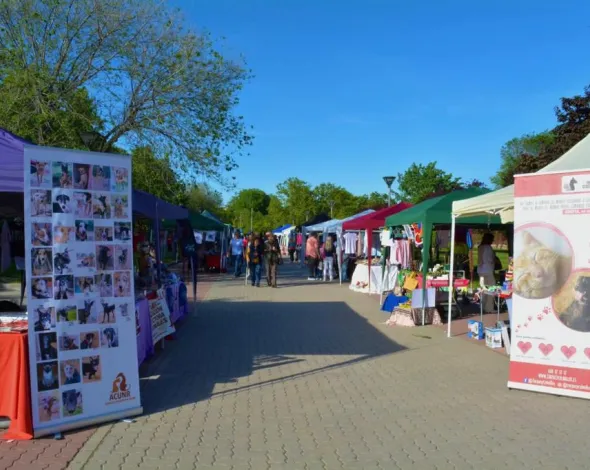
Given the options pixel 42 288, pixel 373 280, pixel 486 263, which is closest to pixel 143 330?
pixel 42 288

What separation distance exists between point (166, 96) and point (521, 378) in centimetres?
1478

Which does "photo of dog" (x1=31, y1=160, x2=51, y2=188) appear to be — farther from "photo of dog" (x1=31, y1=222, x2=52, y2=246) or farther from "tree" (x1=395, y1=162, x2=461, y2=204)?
"tree" (x1=395, y1=162, x2=461, y2=204)

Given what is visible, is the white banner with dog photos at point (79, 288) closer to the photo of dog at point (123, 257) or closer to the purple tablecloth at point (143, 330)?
the photo of dog at point (123, 257)

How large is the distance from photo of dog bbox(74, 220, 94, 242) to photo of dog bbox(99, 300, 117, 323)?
61 cm

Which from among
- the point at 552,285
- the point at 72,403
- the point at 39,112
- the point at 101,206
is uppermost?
the point at 39,112

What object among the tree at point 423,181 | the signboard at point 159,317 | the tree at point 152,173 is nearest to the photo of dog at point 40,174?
the signboard at point 159,317

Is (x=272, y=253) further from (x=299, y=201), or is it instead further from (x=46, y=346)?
(x=299, y=201)

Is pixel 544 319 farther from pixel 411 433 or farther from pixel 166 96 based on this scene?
pixel 166 96

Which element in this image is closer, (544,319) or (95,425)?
(95,425)

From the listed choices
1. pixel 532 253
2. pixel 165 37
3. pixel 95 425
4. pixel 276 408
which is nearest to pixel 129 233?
pixel 95 425

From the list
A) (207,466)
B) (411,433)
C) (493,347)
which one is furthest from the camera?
(493,347)

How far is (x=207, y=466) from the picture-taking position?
4.16m

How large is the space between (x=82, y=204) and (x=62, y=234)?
1.10 feet

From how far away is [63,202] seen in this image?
491cm
